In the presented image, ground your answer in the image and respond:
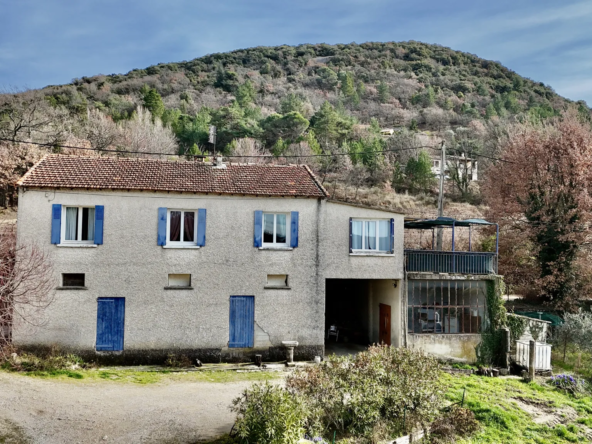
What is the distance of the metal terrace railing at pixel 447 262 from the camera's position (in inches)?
841

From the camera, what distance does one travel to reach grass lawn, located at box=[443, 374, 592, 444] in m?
14.3

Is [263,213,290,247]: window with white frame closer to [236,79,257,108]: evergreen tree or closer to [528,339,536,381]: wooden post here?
[528,339,536,381]: wooden post

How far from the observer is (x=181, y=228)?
19453 millimetres

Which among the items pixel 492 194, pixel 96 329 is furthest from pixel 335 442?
pixel 492 194

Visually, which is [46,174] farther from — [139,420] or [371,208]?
[371,208]

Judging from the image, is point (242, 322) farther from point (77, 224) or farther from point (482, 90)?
point (482, 90)

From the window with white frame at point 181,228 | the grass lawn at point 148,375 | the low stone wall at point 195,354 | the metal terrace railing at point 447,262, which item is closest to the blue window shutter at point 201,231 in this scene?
the window with white frame at point 181,228

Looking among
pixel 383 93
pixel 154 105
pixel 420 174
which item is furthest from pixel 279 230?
pixel 383 93

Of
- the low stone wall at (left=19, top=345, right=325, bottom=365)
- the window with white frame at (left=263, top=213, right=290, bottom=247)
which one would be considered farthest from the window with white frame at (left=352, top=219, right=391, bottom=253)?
the low stone wall at (left=19, top=345, right=325, bottom=365)

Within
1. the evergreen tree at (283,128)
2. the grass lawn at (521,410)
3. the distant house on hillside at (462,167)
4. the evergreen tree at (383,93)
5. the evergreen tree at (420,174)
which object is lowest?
the grass lawn at (521,410)

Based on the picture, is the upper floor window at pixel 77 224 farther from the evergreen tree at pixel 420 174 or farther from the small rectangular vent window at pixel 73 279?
the evergreen tree at pixel 420 174

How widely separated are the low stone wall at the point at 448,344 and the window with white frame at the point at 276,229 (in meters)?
6.61

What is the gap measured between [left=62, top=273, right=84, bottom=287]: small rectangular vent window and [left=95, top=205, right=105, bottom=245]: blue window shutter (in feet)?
4.67

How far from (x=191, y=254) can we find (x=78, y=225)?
13.9 feet
